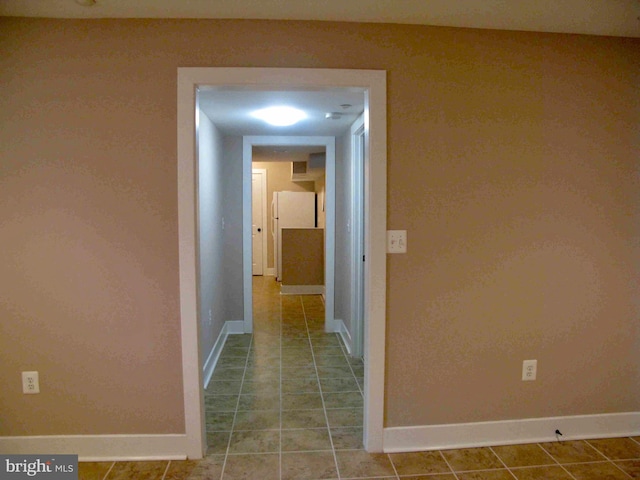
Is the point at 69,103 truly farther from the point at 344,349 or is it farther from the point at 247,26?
the point at 344,349

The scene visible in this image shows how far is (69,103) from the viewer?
78.0 inches

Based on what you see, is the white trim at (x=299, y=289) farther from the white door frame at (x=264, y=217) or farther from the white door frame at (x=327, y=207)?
the white door frame at (x=327, y=207)

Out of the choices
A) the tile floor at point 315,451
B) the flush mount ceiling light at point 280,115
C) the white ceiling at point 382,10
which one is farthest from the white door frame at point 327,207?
the white ceiling at point 382,10

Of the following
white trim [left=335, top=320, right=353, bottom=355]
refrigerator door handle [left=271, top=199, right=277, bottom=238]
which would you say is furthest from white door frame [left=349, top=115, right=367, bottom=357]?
refrigerator door handle [left=271, top=199, right=277, bottom=238]

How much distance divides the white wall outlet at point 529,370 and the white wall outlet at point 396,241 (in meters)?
1.00

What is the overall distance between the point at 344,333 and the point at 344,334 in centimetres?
1

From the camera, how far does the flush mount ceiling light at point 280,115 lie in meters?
3.12

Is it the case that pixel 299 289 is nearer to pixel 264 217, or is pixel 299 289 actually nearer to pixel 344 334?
pixel 264 217

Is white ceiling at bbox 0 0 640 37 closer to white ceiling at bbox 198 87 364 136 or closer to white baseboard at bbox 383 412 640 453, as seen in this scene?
white ceiling at bbox 198 87 364 136

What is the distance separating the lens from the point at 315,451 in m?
2.22

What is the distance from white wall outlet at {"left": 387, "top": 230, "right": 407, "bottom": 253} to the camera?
210 centimetres

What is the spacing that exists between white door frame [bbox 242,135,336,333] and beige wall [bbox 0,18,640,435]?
2285 mm

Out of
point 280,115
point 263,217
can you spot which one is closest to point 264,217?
point 263,217

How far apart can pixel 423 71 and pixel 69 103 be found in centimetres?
182
